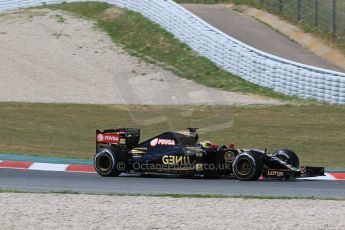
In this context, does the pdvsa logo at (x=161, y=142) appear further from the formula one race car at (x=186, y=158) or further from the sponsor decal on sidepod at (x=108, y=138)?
the sponsor decal on sidepod at (x=108, y=138)

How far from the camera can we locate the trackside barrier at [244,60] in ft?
69.9

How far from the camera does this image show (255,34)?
90.3 ft

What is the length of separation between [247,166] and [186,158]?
956mm

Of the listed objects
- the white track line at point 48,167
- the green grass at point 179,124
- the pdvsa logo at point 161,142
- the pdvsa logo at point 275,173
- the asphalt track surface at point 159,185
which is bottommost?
the asphalt track surface at point 159,185

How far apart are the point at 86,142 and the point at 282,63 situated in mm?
7287

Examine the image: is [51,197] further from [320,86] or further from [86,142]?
[320,86]

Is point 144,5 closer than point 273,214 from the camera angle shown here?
No

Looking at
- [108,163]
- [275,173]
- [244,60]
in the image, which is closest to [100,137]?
[108,163]

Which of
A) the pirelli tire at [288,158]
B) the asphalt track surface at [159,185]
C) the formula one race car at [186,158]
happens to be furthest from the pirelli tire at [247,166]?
the pirelli tire at [288,158]

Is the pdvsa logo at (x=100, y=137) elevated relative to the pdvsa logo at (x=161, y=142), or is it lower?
elevated

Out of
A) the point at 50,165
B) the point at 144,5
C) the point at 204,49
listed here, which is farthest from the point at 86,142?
the point at 144,5

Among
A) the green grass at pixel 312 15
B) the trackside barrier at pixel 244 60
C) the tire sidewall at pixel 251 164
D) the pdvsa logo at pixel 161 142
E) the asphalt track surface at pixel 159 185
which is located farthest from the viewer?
the green grass at pixel 312 15

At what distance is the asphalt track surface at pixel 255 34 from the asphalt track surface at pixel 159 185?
1270 centimetres

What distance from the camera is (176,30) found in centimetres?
2811
